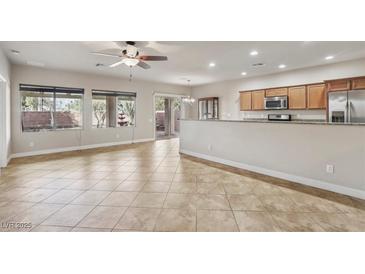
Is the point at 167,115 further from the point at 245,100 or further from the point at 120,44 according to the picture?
the point at 120,44

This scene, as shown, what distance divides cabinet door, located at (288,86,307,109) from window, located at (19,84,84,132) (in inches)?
273

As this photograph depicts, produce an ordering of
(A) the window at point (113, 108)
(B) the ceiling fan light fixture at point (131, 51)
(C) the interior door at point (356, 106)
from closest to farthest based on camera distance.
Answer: (B) the ceiling fan light fixture at point (131, 51) → (C) the interior door at point (356, 106) → (A) the window at point (113, 108)

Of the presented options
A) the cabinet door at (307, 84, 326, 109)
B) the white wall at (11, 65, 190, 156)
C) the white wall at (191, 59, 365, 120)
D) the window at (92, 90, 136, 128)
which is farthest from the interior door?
the window at (92, 90, 136, 128)

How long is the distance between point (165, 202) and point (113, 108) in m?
6.11

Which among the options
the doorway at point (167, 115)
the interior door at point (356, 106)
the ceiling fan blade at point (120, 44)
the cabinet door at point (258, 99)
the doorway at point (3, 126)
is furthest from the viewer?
the doorway at point (167, 115)

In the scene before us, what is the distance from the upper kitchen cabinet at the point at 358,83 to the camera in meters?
4.99

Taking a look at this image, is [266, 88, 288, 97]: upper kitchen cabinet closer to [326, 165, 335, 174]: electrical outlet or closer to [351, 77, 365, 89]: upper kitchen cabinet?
[351, 77, 365, 89]: upper kitchen cabinet

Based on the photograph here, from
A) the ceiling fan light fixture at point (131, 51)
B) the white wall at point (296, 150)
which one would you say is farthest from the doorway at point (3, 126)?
the white wall at point (296, 150)

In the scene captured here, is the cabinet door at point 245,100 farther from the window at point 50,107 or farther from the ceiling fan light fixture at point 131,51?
the window at point 50,107

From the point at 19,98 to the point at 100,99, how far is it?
2.42 meters

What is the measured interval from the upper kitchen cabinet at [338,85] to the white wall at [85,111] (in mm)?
5994

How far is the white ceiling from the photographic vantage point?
4152 millimetres

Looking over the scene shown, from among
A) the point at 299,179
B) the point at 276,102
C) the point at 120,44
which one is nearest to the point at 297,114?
the point at 276,102
